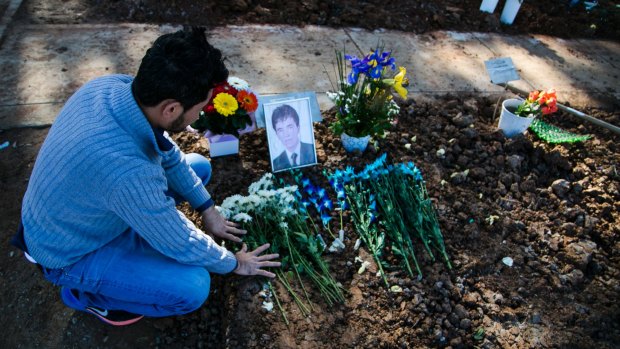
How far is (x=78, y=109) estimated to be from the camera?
1554mm

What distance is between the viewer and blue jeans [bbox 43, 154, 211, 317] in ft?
5.71

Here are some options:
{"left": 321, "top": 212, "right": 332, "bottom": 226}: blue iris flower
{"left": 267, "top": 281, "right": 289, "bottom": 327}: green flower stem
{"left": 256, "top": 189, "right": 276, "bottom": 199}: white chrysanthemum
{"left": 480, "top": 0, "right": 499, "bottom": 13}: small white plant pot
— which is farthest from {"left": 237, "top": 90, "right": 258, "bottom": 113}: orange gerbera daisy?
{"left": 480, "top": 0, "right": 499, "bottom": 13}: small white plant pot

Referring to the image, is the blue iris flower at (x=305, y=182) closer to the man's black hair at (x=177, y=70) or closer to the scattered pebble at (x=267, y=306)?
the scattered pebble at (x=267, y=306)

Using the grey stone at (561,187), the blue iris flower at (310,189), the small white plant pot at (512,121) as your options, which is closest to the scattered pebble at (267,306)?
the blue iris flower at (310,189)

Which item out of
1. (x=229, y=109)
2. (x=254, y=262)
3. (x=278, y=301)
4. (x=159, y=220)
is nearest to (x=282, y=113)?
(x=229, y=109)

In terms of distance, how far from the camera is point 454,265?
2389 millimetres

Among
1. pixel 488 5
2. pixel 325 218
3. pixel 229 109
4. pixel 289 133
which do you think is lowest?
pixel 325 218

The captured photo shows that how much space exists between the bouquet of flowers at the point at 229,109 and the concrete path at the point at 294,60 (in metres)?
1.00

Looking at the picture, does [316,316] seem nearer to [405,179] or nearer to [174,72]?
[405,179]

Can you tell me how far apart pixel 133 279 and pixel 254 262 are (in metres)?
0.56

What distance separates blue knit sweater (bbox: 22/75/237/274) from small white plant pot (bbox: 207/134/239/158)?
952mm

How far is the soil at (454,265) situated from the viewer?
2.03m

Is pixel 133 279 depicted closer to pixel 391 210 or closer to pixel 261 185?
pixel 261 185

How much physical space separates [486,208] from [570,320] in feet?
2.58
